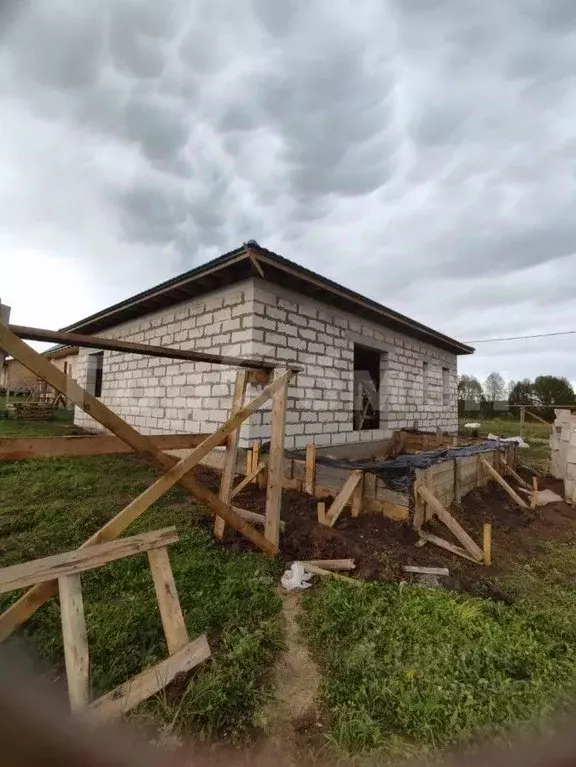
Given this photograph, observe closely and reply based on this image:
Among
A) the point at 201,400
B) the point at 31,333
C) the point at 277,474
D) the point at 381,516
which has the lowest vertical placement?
the point at 381,516

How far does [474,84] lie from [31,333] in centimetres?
895

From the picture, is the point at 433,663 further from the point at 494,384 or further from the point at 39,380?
the point at 494,384

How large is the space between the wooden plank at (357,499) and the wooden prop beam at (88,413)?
229 cm

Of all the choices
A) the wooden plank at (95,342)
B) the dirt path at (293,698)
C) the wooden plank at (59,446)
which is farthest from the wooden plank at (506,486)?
the wooden plank at (59,446)

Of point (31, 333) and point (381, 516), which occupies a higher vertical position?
point (31, 333)

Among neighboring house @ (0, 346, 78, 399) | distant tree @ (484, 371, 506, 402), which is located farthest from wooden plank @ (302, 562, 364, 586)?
distant tree @ (484, 371, 506, 402)

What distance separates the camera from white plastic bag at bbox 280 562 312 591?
3107 millimetres

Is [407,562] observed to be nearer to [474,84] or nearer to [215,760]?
[215,760]

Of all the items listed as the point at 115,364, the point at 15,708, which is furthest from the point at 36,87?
the point at 15,708

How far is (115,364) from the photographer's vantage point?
1022 centimetres

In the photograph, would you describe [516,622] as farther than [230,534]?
No

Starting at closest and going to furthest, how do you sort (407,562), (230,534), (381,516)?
(407,562) → (230,534) → (381,516)

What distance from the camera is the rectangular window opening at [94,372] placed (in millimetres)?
12000

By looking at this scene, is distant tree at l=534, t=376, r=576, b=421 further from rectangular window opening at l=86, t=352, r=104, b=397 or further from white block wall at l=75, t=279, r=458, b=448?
rectangular window opening at l=86, t=352, r=104, b=397
